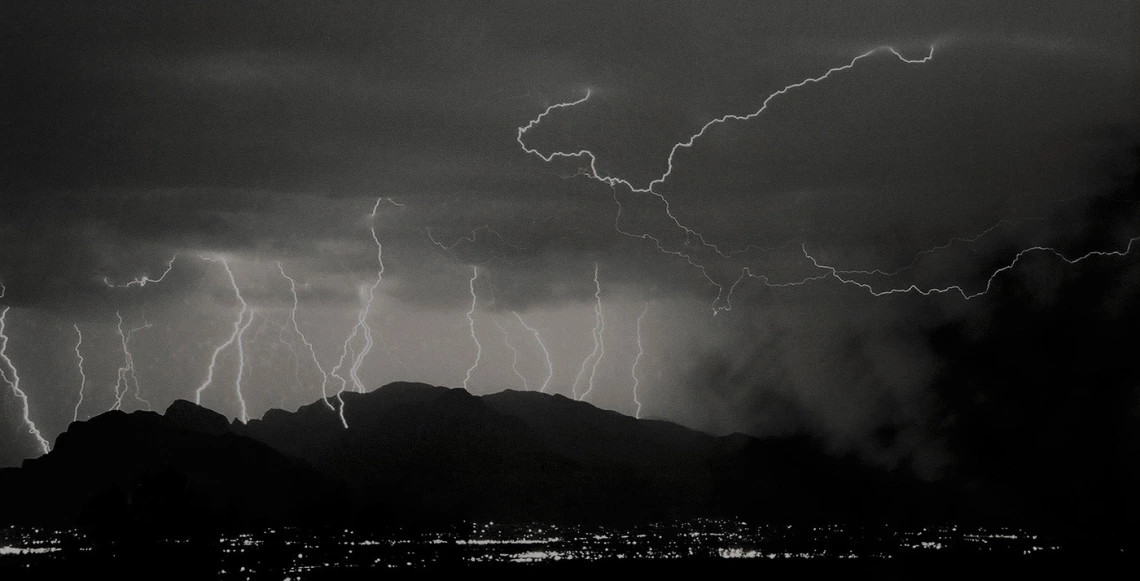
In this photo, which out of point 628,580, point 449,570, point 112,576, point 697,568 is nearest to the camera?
point 112,576

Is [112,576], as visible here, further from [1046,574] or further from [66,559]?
[1046,574]

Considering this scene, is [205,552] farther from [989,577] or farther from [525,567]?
[989,577]

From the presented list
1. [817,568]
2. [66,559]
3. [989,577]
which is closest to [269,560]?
[66,559]

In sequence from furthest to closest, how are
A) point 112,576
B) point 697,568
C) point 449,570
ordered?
point 697,568
point 449,570
point 112,576

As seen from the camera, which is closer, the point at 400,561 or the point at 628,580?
the point at 628,580

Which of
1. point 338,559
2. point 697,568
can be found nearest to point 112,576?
point 338,559

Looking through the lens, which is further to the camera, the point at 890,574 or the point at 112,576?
the point at 890,574

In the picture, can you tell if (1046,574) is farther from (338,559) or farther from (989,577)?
(338,559)

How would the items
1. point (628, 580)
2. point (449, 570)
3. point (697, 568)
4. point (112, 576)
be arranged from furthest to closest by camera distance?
1. point (697, 568)
2. point (449, 570)
3. point (628, 580)
4. point (112, 576)
